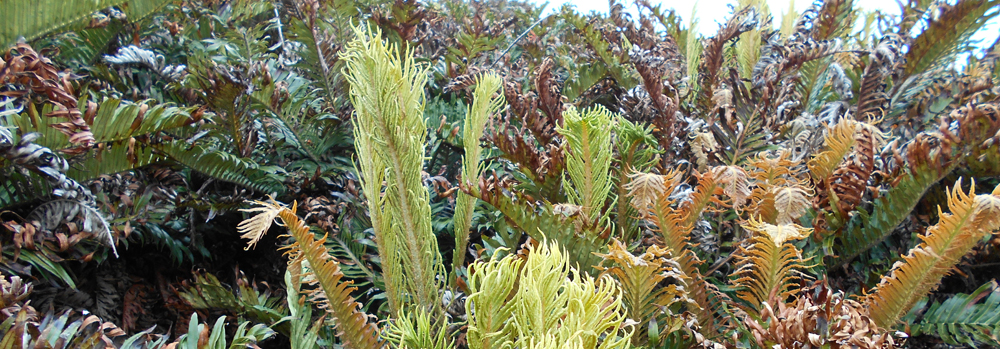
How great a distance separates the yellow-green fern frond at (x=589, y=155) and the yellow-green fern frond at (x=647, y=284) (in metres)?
0.29

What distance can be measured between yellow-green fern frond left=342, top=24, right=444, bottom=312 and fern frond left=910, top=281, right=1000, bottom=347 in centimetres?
152

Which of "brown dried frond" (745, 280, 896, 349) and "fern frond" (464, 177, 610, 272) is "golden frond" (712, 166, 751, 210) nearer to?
"fern frond" (464, 177, 610, 272)

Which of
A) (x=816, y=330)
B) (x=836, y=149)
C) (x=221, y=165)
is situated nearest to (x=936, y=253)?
(x=816, y=330)

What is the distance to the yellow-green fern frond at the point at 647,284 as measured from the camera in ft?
5.15

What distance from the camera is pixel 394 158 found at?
150cm

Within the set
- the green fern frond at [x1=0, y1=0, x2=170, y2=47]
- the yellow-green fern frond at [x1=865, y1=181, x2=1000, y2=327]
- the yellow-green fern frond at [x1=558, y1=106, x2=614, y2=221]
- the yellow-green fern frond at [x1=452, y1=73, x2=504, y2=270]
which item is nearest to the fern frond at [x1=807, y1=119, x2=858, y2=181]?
the yellow-green fern frond at [x1=865, y1=181, x2=1000, y2=327]

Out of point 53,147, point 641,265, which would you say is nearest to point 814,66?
point 641,265

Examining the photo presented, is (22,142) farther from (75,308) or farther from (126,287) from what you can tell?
(126,287)

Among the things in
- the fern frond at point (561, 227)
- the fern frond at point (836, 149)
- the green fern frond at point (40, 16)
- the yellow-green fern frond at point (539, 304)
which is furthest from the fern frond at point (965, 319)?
the green fern frond at point (40, 16)

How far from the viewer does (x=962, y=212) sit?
1.48m

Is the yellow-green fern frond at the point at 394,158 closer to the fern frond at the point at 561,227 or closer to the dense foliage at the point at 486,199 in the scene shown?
the dense foliage at the point at 486,199

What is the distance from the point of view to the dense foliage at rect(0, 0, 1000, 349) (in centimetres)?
146

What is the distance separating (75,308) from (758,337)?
232 cm

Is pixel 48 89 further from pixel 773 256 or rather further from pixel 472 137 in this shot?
pixel 773 256
